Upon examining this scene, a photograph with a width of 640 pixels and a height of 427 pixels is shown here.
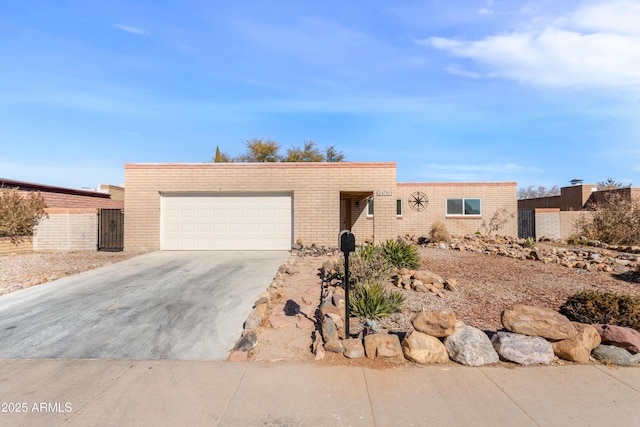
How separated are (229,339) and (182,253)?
28.8 feet

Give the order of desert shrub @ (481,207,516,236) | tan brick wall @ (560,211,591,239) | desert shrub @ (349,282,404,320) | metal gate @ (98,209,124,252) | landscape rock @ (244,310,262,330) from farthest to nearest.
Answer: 1. desert shrub @ (481,207,516,236)
2. tan brick wall @ (560,211,591,239)
3. metal gate @ (98,209,124,252)
4. desert shrub @ (349,282,404,320)
5. landscape rock @ (244,310,262,330)

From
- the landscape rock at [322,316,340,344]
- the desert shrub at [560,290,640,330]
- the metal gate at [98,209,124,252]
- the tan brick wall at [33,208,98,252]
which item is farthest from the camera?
the metal gate at [98,209,124,252]

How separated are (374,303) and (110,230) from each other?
563 inches

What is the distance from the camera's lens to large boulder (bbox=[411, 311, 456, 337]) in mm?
4824

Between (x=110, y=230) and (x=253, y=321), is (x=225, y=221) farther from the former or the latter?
(x=253, y=321)

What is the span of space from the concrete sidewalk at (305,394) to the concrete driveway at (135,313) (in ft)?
1.53

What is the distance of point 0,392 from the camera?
4027 millimetres

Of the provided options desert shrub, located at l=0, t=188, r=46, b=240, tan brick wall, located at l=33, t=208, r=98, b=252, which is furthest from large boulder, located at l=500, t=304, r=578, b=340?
desert shrub, located at l=0, t=188, r=46, b=240

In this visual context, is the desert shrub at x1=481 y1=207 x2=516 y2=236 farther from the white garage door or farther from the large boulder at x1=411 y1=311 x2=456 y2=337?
the large boulder at x1=411 y1=311 x2=456 y2=337

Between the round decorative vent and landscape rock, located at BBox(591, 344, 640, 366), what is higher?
the round decorative vent

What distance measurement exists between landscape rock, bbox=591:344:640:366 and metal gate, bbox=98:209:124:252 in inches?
628

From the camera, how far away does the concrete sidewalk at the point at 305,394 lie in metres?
3.49

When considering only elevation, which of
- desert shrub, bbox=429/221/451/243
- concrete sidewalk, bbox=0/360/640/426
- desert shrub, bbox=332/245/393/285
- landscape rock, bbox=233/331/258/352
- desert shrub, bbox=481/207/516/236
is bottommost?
concrete sidewalk, bbox=0/360/640/426

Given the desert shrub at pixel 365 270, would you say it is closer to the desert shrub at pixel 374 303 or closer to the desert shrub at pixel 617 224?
the desert shrub at pixel 374 303
